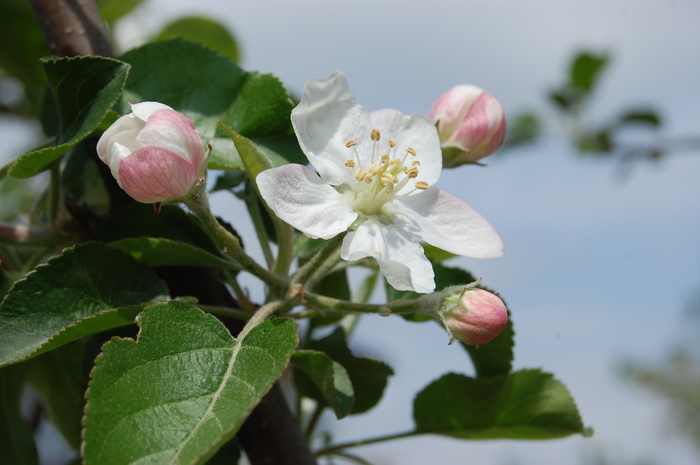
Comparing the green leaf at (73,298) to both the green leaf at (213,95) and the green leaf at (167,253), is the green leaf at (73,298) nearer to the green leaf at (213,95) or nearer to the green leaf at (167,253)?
the green leaf at (167,253)

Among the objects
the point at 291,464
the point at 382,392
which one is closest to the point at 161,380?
the point at 291,464

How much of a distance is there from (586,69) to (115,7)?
325 cm

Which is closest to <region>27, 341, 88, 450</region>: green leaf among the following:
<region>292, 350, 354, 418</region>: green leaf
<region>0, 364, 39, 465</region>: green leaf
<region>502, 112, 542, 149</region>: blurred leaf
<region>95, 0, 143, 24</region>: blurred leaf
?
<region>0, 364, 39, 465</region>: green leaf

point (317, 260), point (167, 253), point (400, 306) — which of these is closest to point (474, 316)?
point (400, 306)

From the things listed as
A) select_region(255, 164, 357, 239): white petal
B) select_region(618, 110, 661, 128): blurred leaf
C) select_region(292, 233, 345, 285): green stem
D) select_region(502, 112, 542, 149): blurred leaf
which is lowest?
select_region(502, 112, 542, 149): blurred leaf

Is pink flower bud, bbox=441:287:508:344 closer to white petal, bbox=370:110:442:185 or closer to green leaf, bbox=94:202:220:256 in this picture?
white petal, bbox=370:110:442:185

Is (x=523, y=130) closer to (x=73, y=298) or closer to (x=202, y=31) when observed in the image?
(x=202, y=31)

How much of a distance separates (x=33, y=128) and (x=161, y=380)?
147cm

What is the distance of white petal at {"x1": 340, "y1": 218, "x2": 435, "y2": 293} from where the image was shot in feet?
2.78

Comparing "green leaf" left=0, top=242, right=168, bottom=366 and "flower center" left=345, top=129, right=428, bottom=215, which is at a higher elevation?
"flower center" left=345, top=129, right=428, bottom=215

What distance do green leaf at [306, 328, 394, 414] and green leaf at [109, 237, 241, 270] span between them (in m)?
0.24

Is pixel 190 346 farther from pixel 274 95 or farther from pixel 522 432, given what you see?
pixel 522 432

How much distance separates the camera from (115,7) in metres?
1.78

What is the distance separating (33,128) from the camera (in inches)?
76.9
